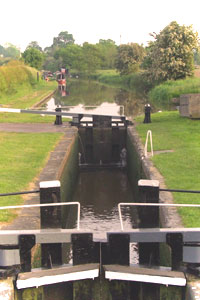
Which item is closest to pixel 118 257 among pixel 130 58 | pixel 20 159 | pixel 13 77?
pixel 20 159

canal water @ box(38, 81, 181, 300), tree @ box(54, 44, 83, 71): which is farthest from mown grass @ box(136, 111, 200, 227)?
tree @ box(54, 44, 83, 71)

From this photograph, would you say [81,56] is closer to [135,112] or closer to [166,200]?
[135,112]

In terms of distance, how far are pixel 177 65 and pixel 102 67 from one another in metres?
65.2

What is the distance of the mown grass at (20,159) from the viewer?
7.59m

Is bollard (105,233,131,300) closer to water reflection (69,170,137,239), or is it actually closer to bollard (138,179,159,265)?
bollard (138,179,159,265)

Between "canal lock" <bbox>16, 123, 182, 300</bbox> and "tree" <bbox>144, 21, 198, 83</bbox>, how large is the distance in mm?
16634

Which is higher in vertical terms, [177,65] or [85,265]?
[177,65]

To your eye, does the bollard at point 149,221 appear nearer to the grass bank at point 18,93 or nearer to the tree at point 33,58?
the grass bank at point 18,93

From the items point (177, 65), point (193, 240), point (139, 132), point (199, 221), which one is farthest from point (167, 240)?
point (177, 65)

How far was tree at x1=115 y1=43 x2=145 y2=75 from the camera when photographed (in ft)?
173

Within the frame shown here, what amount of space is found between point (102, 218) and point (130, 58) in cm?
4544

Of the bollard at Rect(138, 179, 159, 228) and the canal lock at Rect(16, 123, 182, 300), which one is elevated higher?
the bollard at Rect(138, 179, 159, 228)

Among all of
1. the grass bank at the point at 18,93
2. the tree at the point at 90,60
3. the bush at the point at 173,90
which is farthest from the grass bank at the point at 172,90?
the tree at the point at 90,60

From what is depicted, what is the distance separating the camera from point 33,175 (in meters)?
8.77
